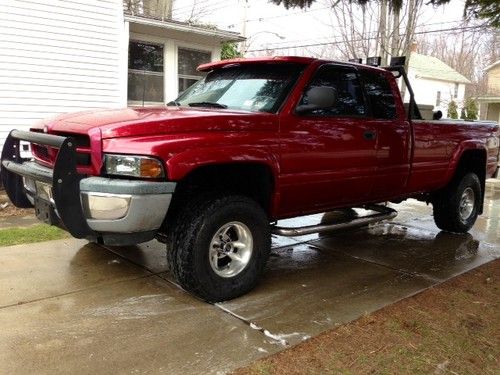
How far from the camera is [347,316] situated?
3770 mm

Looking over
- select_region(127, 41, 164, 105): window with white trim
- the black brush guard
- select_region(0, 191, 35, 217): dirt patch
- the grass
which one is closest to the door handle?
the black brush guard

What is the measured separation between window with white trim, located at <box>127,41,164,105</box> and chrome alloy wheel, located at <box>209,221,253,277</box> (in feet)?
26.3

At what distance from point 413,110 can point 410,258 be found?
172 cm

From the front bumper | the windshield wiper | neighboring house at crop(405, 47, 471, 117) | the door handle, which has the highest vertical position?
neighboring house at crop(405, 47, 471, 117)

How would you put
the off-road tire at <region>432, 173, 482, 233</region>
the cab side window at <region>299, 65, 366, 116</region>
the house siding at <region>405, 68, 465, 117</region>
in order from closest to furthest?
the cab side window at <region>299, 65, 366, 116</region>, the off-road tire at <region>432, 173, 482, 233</region>, the house siding at <region>405, 68, 465, 117</region>

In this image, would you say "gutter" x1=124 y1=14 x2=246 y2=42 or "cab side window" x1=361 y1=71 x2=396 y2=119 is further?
"gutter" x1=124 y1=14 x2=246 y2=42

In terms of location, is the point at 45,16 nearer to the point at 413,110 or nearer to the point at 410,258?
the point at 413,110

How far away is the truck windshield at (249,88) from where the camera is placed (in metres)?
4.32

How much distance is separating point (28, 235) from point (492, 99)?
2215 centimetres

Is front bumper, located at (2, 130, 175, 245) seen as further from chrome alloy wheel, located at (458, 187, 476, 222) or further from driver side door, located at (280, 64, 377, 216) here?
chrome alloy wheel, located at (458, 187, 476, 222)

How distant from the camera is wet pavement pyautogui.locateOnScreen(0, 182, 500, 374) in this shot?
3.10 m

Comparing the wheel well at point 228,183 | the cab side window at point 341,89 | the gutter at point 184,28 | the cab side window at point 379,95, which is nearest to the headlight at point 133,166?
the wheel well at point 228,183

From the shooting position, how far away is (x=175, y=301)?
3.96 meters

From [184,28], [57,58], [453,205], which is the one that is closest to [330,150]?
[453,205]
